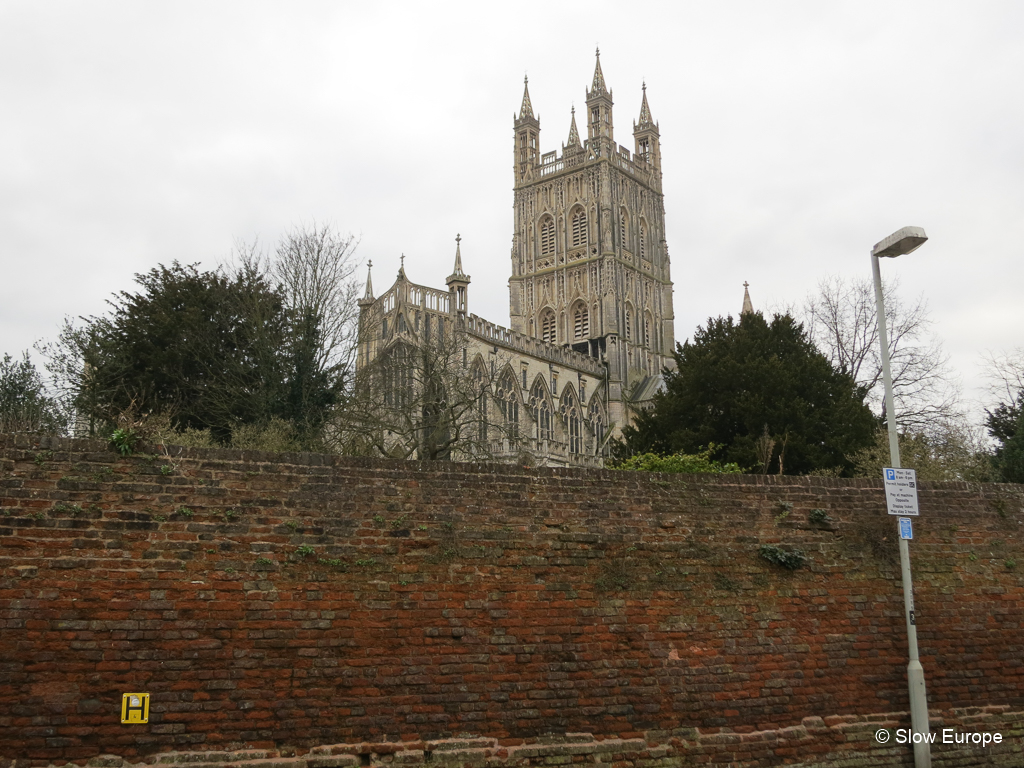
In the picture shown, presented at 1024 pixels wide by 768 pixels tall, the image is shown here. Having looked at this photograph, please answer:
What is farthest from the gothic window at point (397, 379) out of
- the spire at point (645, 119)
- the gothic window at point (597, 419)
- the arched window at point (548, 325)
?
the spire at point (645, 119)

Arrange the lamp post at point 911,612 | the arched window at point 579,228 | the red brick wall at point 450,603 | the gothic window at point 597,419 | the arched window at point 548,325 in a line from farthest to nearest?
the arched window at point 579,228
the arched window at point 548,325
the gothic window at point 597,419
the lamp post at point 911,612
the red brick wall at point 450,603

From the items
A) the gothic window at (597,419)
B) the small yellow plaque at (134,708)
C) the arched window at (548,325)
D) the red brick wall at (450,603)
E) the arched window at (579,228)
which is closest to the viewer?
the small yellow plaque at (134,708)

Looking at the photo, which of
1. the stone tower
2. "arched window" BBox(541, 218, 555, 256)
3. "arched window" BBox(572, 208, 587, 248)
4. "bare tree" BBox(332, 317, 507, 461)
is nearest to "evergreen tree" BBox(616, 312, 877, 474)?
"bare tree" BBox(332, 317, 507, 461)

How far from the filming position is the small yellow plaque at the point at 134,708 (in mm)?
8078

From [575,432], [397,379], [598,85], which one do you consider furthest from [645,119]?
[397,379]

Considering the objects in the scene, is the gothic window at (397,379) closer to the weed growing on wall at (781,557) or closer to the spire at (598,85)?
the weed growing on wall at (781,557)

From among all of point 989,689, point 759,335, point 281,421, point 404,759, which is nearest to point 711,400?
point 759,335

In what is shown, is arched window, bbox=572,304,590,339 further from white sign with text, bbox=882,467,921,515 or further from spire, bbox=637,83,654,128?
white sign with text, bbox=882,467,921,515

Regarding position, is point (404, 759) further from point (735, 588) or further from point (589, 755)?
point (735, 588)

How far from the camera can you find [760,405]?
23.7m

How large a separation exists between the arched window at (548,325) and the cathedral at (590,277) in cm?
8

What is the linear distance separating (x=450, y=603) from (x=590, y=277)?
190 feet

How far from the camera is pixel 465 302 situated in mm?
46156

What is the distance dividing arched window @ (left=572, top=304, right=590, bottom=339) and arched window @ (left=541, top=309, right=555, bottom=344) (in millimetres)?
1757
